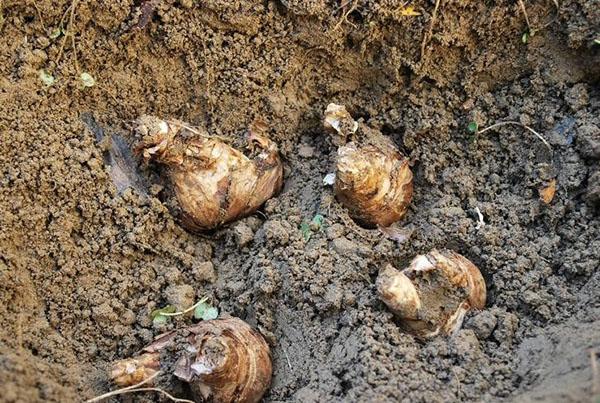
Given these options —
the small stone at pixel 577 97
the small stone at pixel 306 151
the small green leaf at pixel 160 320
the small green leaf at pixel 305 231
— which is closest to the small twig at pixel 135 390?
the small green leaf at pixel 160 320

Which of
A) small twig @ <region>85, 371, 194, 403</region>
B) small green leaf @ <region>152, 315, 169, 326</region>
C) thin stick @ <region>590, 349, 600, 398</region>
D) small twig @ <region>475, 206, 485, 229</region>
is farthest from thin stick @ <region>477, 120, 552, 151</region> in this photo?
small twig @ <region>85, 371, 194, 403</region>

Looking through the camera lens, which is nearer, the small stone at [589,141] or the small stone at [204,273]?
the small stone at [589,141]

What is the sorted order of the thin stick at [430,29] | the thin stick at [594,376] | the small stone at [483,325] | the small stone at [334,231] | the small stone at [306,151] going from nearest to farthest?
the thin stick at [594,376], the small stone at [483,325], the small stone at [334,231], the thin stick at [430,29], the small stone at [306,151]

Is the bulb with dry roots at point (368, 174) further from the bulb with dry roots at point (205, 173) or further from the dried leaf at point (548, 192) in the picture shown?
the dried leaf at point (548, 192)

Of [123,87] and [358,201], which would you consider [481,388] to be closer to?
[358,201]

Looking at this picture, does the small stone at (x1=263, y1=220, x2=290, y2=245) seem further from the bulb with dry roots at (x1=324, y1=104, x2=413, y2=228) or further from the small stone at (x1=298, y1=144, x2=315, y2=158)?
the small stone at (x1=298, y1=144, x2=315, y2=158)

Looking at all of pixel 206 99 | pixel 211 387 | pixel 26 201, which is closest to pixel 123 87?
pixel 206 99

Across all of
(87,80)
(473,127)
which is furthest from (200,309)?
(473,127)
